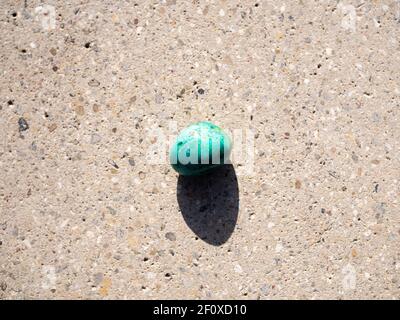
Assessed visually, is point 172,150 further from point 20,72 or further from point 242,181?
point 20,72

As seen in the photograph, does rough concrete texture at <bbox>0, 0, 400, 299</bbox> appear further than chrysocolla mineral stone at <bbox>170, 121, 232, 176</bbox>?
Yes

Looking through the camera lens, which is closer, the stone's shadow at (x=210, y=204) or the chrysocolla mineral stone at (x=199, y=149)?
the chrysocolla mineral stone at (x=199, y=149)

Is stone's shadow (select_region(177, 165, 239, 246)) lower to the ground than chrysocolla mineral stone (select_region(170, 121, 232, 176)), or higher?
lower

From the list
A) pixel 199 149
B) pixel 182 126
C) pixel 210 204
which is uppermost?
pixel 182 126

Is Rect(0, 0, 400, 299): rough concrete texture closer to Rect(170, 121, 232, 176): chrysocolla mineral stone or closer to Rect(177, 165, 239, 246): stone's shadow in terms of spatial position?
Rect(177, 165, 239, 246): stone's shadow

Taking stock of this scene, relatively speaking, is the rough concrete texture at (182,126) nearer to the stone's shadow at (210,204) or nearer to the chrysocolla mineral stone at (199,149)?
the stone's shadow at (210,204)

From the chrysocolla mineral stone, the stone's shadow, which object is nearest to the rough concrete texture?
the stone's shadow

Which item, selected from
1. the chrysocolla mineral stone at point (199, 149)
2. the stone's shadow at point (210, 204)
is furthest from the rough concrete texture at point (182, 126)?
the chrysocolla mineral stone at point (199, 149)
